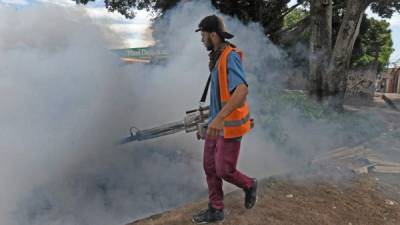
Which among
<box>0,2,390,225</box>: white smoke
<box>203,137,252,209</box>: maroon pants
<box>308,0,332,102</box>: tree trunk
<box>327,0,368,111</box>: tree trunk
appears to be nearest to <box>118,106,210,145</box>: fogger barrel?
<box>203,137,252,209</box>: maroon pants

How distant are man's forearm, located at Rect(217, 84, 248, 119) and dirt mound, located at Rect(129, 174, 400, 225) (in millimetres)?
1030

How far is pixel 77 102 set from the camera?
373 centimetres

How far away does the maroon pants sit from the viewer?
2.75 m

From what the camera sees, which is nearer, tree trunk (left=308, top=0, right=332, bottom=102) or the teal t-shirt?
the teal t-shirt

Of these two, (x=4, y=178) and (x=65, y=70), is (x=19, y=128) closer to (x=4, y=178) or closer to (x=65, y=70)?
(x=4, y=178)

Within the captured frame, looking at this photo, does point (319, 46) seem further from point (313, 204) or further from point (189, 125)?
point (189, 125)

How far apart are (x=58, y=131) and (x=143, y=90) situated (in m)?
1.44

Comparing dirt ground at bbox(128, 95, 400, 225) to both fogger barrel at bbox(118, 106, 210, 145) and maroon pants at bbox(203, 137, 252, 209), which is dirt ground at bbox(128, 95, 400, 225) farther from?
fogger barrel at bbox(118, 106, 210, 145)

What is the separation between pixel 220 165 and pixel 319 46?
725 cm

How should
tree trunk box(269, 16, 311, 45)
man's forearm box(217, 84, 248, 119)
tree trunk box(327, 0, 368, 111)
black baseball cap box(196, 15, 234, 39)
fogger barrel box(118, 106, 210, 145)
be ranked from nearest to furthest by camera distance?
man's forearm box(217, 84, 248, 119)
black baseball cap box(196, 15, 234, 39)
fogger barrel box(118, 106, 210, 145)
tree trunk box(327, 0, 368, 111)
tree trunk box(269, 16, 311, 45)

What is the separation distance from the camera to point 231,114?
2.70 metres

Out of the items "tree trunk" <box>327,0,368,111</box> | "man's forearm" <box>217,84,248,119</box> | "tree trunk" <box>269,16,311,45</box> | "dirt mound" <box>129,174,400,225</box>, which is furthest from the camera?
"tree trunk" <box>269,16,311,45</box>

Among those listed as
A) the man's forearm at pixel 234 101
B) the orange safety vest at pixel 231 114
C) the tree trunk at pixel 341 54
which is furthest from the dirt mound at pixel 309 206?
the tree trunk at pixel 341 54

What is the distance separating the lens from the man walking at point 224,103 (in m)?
2.62
